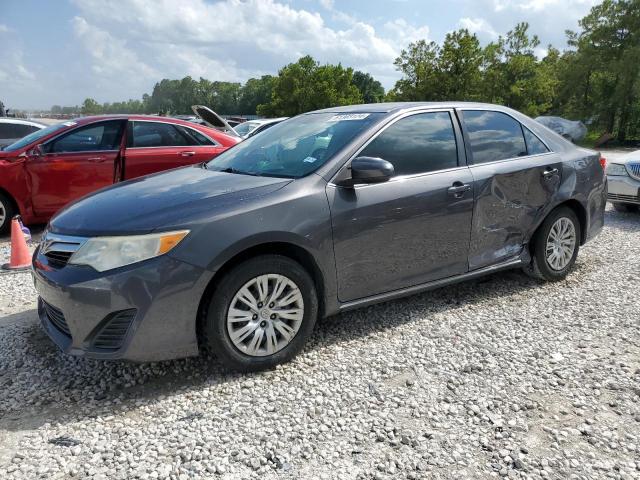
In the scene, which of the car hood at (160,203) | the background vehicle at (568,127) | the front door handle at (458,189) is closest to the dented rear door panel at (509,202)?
the front door handle at (458,189)

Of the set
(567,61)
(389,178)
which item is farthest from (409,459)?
(567,61)

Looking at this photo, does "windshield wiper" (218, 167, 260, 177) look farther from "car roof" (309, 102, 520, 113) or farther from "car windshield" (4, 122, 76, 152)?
"car windshield" (4, 122, 76, 152)

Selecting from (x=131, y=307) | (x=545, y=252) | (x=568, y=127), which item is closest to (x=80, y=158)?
(x=131, y=307)

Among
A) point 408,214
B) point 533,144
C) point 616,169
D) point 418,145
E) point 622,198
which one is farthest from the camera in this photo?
point 616,169

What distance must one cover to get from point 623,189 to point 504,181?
198 inches

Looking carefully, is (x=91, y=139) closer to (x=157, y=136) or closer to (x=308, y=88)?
(x=157, y=136)

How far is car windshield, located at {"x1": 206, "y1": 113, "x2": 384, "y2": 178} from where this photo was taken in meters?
3.42

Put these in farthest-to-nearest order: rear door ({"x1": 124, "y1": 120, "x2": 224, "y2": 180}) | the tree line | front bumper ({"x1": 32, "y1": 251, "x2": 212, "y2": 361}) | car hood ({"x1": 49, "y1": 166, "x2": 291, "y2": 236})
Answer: the tree line < rear door ({"x1": 124, "y1": 120, "x2": 224, "y2": 180}) < car hood ({"x1": 49, "y1": 166, "x2": 291, "y2": 236}) < front bumper ({"x1": 32, "y1": 251, "x2": 212, "y2": 361})

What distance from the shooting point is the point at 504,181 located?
403 centimetres

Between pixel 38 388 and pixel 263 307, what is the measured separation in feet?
4.51

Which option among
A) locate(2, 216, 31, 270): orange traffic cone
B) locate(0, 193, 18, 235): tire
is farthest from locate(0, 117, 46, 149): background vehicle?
locate(2, 216, 31, 270): orange traffic cone

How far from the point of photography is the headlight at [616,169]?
26.0 feet

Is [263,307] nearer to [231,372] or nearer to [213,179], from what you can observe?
[231,372]

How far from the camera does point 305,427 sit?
101 inches
